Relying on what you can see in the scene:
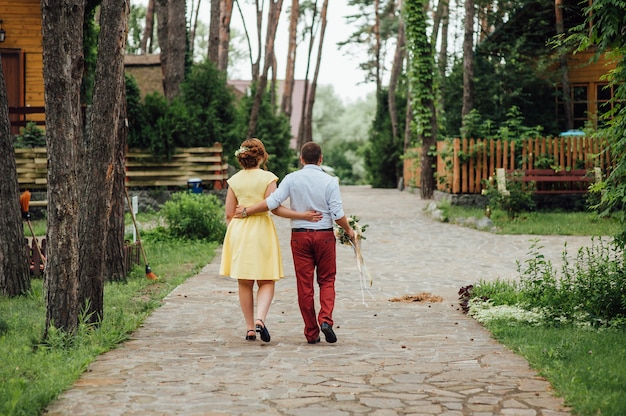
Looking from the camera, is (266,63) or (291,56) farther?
(291,56)

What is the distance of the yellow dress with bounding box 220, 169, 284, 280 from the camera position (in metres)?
8.73

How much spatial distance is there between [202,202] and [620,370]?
42.2 feet

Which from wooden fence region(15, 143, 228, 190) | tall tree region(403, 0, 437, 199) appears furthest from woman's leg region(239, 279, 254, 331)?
tall tree region(403, 0, 437, 199)

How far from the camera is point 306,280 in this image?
28.5ft

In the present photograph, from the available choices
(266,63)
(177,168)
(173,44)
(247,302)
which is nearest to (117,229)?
(247,302)

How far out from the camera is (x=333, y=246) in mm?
8719

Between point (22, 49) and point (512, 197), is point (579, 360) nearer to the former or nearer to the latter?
point (512, 197)

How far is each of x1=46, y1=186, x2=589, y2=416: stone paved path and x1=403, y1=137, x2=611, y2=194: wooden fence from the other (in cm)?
1305

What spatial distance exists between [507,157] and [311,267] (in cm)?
1800

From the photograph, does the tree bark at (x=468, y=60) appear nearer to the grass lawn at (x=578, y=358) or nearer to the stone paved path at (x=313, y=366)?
the stone paved path at (x=313, y=366)

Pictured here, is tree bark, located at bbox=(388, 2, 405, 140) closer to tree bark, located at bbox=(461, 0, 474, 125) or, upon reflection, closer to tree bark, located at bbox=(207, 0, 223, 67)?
tree bark, located at bbox=(207, 0, 223, 67)

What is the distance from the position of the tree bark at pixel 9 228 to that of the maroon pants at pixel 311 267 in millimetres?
4281

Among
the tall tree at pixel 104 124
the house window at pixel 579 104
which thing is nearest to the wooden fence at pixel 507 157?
the house window at pixel 579 104

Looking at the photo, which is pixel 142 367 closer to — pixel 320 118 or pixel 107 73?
pixel 107 73
